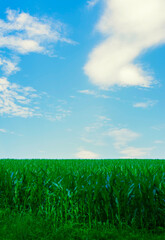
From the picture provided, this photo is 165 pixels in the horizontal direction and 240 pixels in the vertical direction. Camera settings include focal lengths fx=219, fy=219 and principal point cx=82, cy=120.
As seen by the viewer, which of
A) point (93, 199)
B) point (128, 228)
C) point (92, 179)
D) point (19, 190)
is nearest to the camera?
point (128, 228)

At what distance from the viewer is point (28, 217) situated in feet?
15.3

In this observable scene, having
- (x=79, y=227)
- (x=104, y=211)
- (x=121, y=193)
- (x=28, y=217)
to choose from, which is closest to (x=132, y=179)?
(x=121, y=193)

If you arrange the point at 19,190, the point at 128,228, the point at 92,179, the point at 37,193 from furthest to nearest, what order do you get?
the point at 19,190 < the point at 37,193 < the point at 92,179 < the point at 128,228

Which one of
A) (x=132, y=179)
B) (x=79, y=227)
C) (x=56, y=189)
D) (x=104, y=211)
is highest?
(x=132, y=179)

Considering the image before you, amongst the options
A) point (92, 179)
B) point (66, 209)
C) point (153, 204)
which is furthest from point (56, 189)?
point (153, 204)

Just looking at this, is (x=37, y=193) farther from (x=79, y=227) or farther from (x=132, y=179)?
(x=132, y=179)

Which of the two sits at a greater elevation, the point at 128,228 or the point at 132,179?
the point at 132,179

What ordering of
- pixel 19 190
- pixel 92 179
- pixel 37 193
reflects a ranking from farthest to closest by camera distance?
1. pixel 19 190
2. pixel 37 193
3. pixel 92 179

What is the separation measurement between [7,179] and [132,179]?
348 cm

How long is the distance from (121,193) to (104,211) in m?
0.56

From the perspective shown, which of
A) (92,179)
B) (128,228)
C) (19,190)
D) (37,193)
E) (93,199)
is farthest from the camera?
(19,190)

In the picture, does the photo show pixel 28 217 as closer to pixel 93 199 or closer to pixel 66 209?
pixel 66 209

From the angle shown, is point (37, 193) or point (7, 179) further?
point (7, 179)

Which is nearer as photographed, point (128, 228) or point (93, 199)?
point (128, 228)
